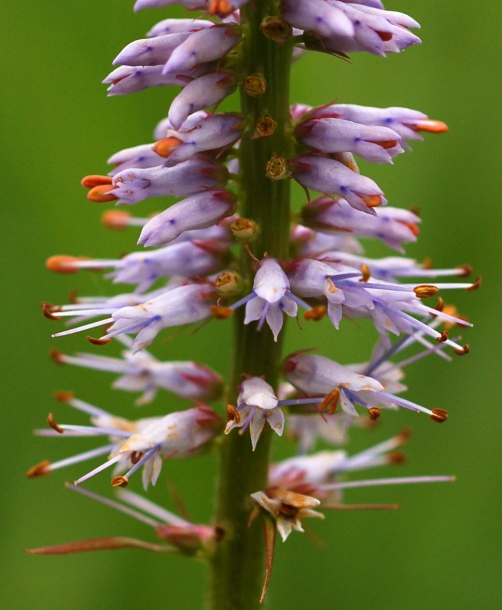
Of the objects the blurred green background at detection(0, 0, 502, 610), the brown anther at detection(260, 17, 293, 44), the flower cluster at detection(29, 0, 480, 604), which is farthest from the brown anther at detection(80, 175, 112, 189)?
the blurred green background at detection(0, 0, 502, 610)

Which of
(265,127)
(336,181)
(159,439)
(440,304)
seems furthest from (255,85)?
(159,439)

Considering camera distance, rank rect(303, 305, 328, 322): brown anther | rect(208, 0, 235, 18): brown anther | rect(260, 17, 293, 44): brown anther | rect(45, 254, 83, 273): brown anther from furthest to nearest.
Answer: rect(45, 254, 83, 273): brown anther
rect(303, 305, 328, 322): brown anther
rect(260, 17, 293, 44): brown anther
rect(208, 0, 235, 18): brown anther

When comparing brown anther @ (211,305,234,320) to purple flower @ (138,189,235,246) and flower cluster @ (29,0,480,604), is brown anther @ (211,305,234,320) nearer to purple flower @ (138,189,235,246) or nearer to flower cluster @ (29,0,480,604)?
flower cluster @ (29,0,480,604)

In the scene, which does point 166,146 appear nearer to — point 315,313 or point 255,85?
point 255,85

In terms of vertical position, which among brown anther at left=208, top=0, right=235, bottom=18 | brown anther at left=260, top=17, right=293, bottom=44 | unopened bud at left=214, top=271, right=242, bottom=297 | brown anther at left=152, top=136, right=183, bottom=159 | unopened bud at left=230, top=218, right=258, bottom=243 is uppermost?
brown anther at left=208, top=0, right=235, bottom=18

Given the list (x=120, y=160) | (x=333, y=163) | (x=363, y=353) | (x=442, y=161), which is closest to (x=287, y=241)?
(x=333, y=163)

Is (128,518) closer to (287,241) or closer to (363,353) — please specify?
(363,353)

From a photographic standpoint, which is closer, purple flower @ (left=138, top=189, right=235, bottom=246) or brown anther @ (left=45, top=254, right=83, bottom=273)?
purple flower @ (left=138, top=189, right=235, bottom=246)
